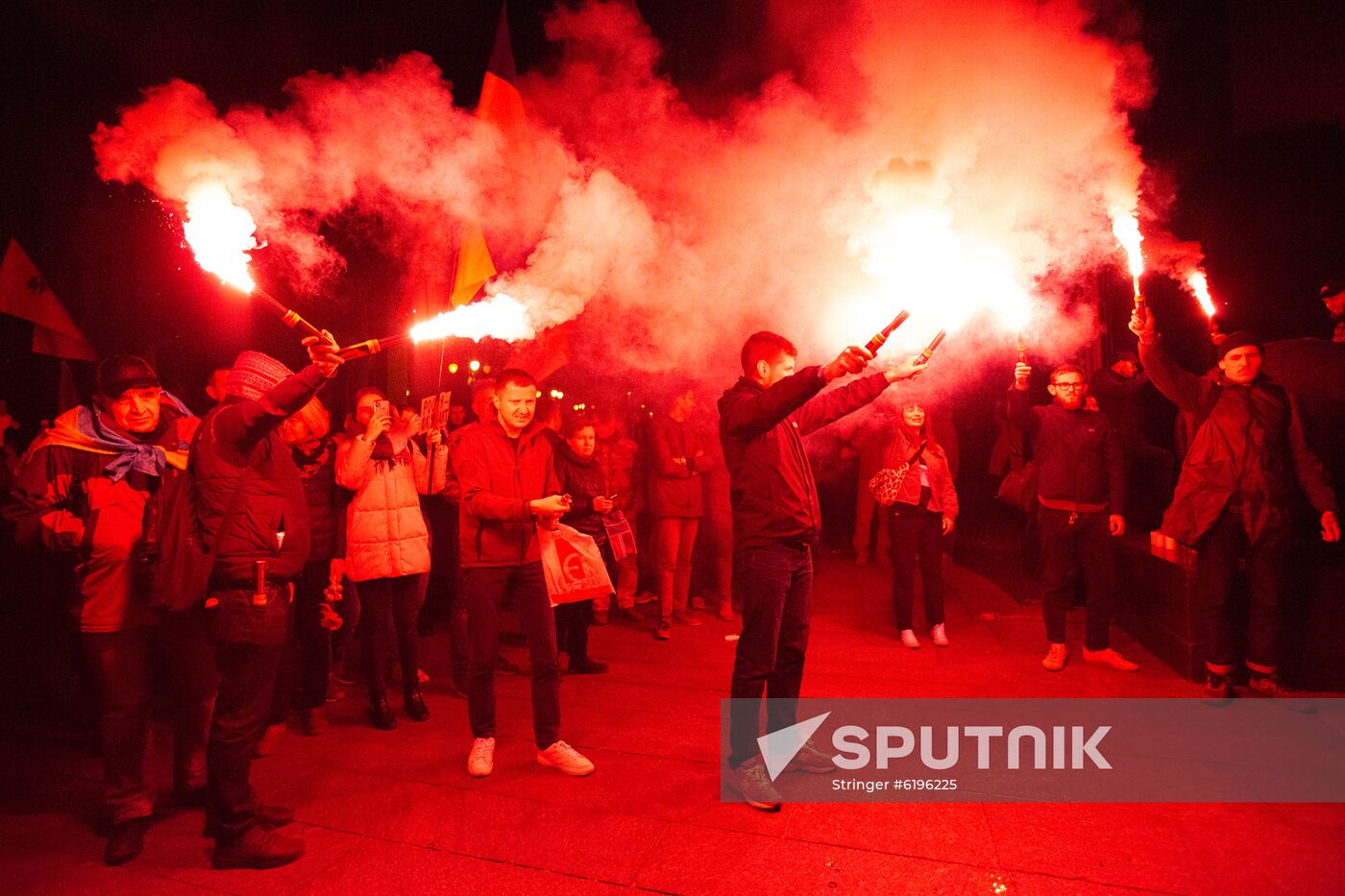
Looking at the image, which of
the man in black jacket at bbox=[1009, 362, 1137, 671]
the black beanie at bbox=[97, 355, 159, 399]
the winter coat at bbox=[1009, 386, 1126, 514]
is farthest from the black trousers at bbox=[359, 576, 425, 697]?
the winter coat at bbox=[1009, 386, 1126, 514]

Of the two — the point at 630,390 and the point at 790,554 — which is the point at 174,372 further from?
the point at 790,554

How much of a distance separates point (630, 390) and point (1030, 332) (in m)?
5.10

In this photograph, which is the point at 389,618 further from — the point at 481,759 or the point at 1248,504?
the point at 1248,504

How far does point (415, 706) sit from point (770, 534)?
108 inches

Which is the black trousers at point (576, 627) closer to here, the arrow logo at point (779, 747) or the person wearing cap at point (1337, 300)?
the arrow logo at point (779, 747)

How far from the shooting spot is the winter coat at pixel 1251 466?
479cm

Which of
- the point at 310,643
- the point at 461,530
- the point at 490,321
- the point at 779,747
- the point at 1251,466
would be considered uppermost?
the point at 490,321

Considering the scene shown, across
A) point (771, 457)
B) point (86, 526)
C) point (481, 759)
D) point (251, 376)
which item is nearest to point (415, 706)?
point (481, 759)

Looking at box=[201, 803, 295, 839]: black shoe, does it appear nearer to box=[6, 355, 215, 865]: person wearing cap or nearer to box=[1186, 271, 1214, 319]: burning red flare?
box=[6, 355, 215, 865]: person wearing cap

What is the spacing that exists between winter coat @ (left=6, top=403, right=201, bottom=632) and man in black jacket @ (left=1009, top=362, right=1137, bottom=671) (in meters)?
5.59

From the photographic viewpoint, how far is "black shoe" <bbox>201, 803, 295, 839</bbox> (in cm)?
335

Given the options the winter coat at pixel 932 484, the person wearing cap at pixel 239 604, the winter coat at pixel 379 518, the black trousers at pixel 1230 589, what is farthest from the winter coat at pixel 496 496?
the black trousers at pixel 1230 589

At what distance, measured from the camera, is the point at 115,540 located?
346 cm

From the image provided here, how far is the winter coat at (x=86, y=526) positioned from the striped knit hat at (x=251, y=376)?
551mm
